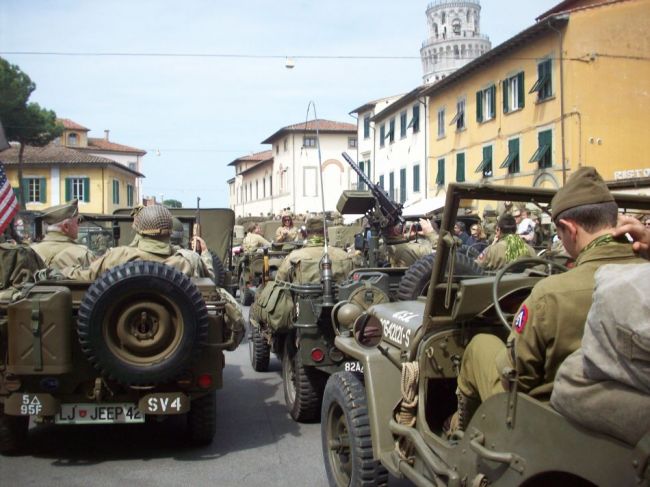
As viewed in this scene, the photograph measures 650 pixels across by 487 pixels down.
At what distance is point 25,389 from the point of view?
520cm

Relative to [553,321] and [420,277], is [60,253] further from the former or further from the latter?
[553,321]

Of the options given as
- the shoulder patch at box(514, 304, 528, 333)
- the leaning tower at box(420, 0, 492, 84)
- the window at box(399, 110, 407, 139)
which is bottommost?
the shoulder patch at box(514, 304, 528, 333)

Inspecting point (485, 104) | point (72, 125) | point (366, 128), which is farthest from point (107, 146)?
point (485, 104)

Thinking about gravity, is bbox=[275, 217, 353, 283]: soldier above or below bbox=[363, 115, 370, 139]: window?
below

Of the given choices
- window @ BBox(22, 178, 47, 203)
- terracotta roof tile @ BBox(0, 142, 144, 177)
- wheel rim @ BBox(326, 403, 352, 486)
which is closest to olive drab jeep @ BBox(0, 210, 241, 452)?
wheel rim @ BBox(326, 403, 352, 486)

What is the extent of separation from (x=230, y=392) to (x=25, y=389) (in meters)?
2.97

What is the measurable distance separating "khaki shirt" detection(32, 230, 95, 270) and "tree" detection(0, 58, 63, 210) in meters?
38.2

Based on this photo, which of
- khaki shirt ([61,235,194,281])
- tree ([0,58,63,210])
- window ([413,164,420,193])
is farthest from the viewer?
tree ([0,58,63,210])

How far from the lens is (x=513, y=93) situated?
29.2 m

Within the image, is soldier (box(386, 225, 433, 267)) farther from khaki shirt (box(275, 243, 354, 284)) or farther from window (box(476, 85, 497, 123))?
window (box(476, 85, 497, 123))

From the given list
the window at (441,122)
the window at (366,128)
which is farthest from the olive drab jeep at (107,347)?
the window at (366,128)

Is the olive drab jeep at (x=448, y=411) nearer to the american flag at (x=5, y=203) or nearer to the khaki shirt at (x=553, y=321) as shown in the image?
the khaki shirt at (x=553, y=321)

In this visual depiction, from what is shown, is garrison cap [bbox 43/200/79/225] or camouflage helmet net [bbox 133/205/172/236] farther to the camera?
garrison cap [bbox 43/200/79/225]

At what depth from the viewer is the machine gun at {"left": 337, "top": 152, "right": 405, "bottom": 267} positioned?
842cm
